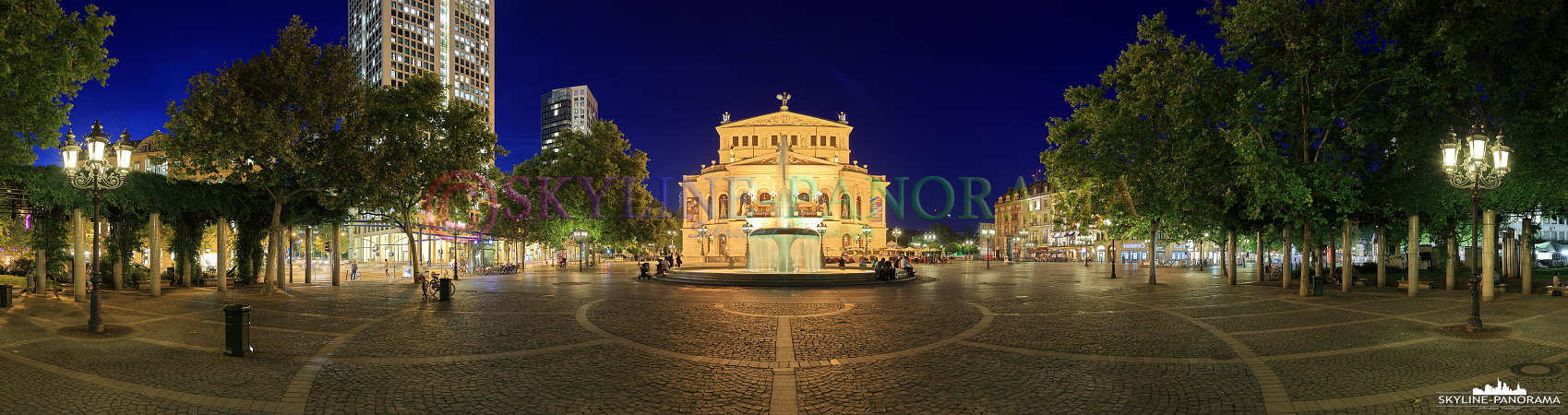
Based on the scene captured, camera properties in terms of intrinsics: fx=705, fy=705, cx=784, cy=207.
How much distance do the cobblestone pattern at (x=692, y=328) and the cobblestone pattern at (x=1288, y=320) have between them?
30.9 feet

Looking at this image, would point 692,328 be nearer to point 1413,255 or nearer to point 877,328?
point 877,328

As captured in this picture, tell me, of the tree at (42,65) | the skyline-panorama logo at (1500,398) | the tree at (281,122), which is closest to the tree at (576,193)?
the tree at (281,122)

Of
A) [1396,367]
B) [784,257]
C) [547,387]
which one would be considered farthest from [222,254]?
[1396,367]

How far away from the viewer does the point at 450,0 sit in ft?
432

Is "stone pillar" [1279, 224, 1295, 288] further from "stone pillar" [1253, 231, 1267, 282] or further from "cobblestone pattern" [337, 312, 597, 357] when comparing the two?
"cobblestone pattern" [337, 312, 597, 357]

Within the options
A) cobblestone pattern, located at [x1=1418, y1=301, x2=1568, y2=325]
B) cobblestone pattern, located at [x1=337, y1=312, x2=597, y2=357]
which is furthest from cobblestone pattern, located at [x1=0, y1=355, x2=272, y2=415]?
A: cobblestone pattern, located at [x1=1418, y1=301, x2=1568, y2=325]

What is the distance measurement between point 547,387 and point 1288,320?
51.1 ft

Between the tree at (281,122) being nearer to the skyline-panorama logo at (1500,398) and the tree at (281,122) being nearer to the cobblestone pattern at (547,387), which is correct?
the cobblestone pattern at (547,387)

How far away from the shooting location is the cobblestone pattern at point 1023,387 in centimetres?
771

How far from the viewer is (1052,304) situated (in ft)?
65.5

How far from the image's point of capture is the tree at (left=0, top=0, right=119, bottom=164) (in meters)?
16.1

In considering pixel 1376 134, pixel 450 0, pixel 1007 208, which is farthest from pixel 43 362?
pixel 450 0

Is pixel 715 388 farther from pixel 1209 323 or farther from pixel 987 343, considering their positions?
pixel 1209 323

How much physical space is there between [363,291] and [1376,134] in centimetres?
3442
